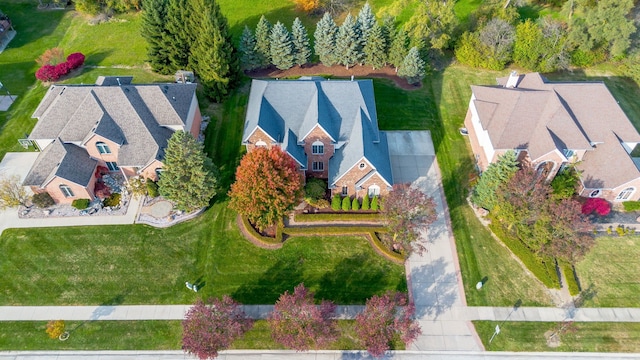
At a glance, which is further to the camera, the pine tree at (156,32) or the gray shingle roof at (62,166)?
the pine tree at (156,32)

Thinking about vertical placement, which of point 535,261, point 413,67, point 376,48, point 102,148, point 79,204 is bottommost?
point 79,204

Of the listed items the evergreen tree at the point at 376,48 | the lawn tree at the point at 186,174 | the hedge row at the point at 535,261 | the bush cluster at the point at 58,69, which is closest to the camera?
the hedge row at the point at 535,261

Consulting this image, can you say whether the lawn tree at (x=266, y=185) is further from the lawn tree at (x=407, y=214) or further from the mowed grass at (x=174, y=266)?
the lawn tree at (x=407, y=214)

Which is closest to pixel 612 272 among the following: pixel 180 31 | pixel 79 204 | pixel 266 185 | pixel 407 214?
pixel 407 214

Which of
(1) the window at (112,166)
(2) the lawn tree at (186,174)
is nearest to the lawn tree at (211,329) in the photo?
(2) the lawn tree at (186,174)

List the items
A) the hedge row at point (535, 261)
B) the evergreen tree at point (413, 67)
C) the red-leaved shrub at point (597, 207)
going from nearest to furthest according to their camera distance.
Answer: the hedge row at point (535, 261) < the red-leaved shrub at point (597, 207) < the evergreen tree at point (413, 67)

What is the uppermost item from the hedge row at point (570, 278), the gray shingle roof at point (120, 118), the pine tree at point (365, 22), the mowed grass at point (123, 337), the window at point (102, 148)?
the pine tree at point (365, 22)

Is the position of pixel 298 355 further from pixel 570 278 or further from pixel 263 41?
pixel 263 41
